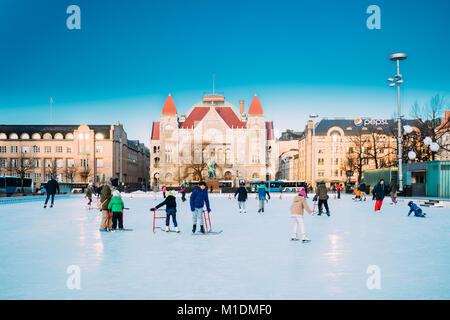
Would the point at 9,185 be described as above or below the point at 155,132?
below

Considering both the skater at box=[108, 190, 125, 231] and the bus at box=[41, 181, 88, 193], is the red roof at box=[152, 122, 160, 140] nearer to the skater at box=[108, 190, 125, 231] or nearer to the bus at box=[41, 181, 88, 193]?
the bus at box=[41, 181, 88, 193]

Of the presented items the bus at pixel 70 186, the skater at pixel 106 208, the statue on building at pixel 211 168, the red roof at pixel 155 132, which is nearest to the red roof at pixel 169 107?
the red roof at pixel 155 132

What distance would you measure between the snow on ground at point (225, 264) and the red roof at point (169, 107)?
298 ft

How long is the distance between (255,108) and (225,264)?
318ft

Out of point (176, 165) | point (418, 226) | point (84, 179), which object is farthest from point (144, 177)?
point (418, 226)

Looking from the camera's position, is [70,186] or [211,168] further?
[70,186]

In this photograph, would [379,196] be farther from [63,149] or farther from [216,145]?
[63,149]

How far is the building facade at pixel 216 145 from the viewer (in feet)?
326

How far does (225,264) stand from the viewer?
27.5 feet

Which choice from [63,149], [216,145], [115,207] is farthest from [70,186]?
[115,207]

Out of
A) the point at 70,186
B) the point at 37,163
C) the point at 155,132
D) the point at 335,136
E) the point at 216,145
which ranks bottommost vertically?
the point at 70,186

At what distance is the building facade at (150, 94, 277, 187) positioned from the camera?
9925 cm
